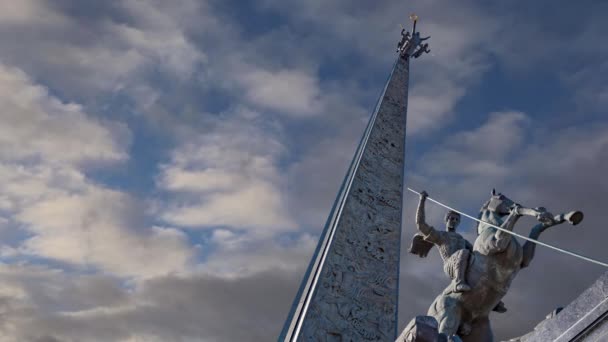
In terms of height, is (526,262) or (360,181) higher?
(360,181)

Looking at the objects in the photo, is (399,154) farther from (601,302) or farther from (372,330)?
(601,302)

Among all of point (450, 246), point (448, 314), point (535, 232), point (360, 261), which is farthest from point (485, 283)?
point (360, 261)

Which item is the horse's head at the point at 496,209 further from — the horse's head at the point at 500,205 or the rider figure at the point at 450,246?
the rider figure at the point at 450,246

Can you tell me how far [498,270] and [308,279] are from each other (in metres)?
3.33

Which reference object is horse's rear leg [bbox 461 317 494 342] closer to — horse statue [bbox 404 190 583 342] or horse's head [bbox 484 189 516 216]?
horse statue [bbox 404 190 583 342]

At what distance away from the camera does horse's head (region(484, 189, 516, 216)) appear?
21.8 ft

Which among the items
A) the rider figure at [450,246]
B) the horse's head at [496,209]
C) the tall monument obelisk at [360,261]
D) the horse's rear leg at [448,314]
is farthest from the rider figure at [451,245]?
the tall monument obelisk at [360,261]

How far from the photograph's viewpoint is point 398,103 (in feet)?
48.2

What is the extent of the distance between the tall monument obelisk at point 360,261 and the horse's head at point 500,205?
2967 millimetres

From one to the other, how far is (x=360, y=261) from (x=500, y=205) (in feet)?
11.5

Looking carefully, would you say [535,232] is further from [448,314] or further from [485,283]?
[448,314]

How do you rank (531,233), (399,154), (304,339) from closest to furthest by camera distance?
(531,233)
(304,339)
(399,154)

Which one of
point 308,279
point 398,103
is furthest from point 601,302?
point 398,103

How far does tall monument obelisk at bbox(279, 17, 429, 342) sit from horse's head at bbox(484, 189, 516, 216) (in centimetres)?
297
